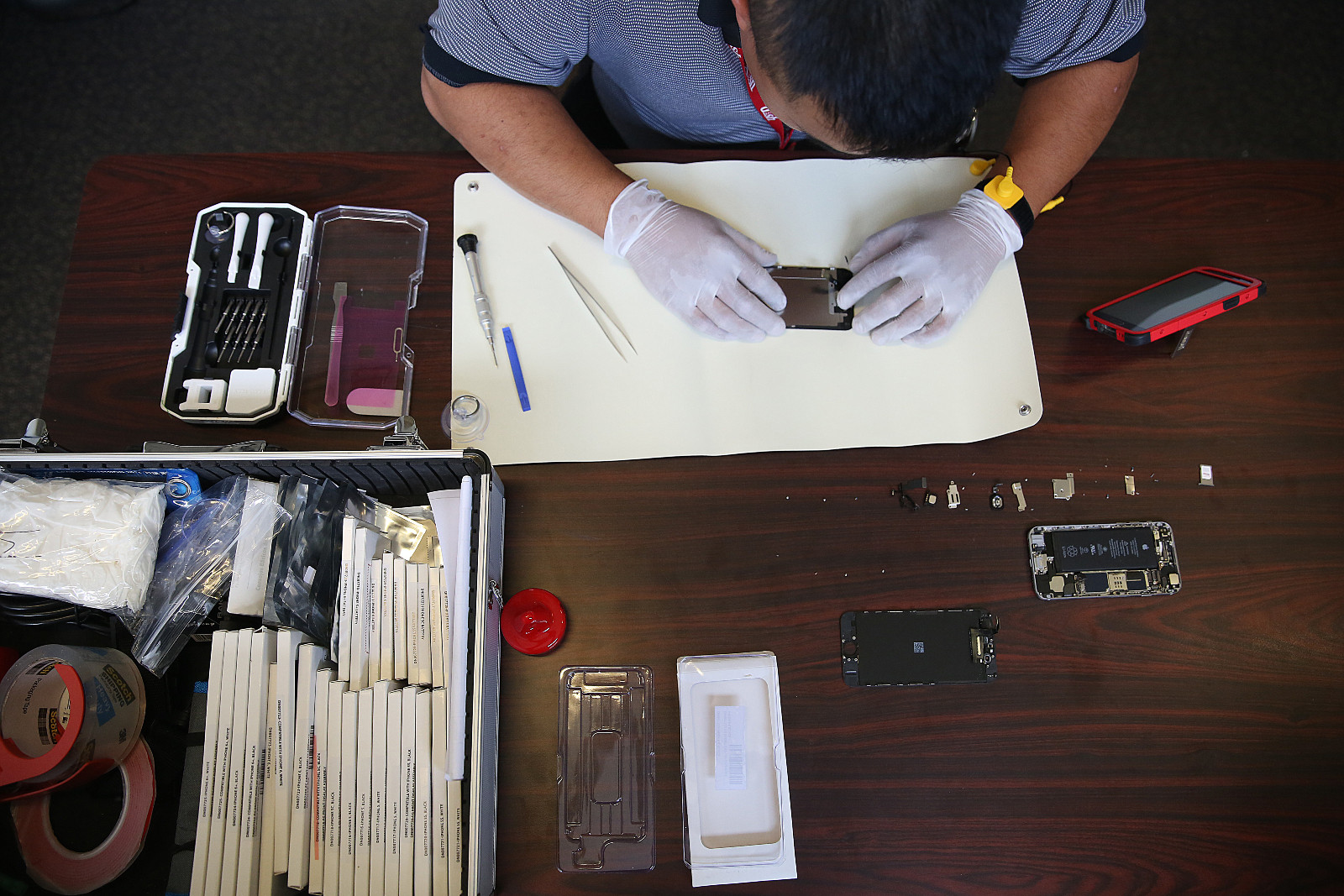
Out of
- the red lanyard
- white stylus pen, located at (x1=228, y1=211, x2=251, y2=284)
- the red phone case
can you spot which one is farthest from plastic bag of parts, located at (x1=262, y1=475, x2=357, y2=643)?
the red phone case

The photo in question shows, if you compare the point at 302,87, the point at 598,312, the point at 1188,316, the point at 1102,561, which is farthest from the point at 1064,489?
the point at 302,87

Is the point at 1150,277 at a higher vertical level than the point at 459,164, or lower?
lower

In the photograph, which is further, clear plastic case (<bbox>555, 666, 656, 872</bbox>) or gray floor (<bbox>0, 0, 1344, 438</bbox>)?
gray floor (<bbox>0, 0, 1344, 438</bbox>)

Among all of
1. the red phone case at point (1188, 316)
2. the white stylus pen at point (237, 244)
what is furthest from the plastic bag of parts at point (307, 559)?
the red phone case at point (1188, 316)

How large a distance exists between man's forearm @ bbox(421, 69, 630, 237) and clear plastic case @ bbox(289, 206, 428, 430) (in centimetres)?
14

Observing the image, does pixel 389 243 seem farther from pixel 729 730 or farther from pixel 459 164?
pixel 729 730

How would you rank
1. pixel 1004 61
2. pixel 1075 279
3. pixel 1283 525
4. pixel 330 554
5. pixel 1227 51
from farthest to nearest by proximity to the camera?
pixel 1227 51 < pixel 1075 279 < pixel 1283 525 < pixel 330 554 < pixel 1004 61

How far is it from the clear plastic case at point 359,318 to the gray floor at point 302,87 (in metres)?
1.00

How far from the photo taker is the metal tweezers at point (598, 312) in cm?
94

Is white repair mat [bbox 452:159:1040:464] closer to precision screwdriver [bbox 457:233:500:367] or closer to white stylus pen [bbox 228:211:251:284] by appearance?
precision screwdriver [bbox 457:233:500:367]

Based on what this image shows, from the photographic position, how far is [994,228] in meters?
0.97

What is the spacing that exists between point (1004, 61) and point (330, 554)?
79 centimetres

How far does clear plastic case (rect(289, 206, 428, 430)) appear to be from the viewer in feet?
2.97

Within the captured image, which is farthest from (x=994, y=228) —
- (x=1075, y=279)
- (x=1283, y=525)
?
(x=1283, y=525)
